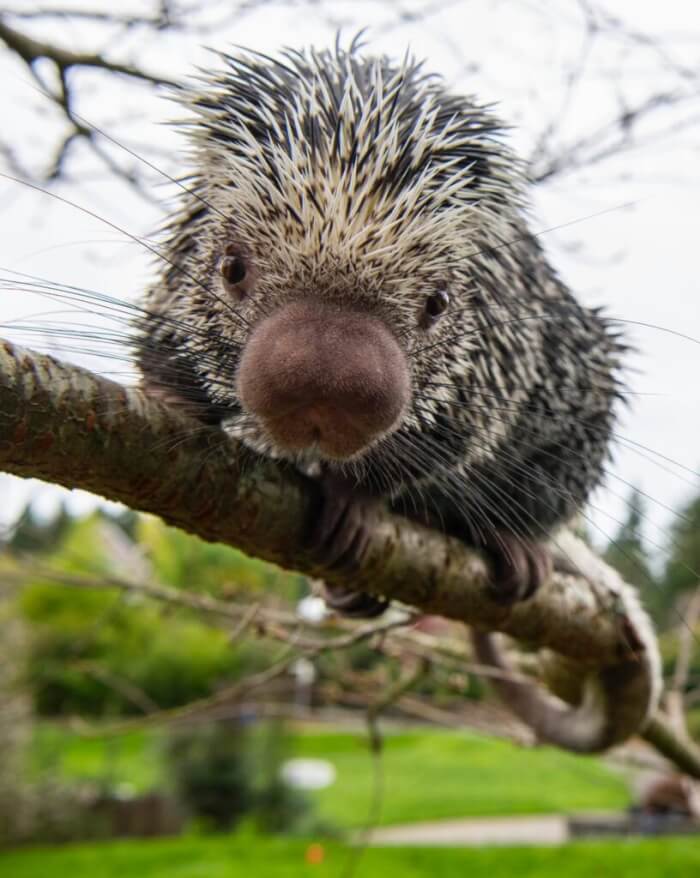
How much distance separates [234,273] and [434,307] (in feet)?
1.03

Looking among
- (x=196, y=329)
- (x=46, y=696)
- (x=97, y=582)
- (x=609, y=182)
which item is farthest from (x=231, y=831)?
(x=196, y=329)

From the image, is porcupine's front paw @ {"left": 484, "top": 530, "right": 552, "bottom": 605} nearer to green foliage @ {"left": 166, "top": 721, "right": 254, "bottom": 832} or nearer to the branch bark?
the branch bark

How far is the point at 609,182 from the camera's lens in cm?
289

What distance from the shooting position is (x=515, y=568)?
1.52 m

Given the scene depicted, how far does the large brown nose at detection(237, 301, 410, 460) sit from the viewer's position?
3.37 feet

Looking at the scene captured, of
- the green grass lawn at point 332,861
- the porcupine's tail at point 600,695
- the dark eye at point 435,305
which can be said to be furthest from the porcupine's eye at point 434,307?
the green grass lawn at point 332,861

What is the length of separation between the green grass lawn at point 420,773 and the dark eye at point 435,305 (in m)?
10.2

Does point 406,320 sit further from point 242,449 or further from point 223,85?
point 223,85

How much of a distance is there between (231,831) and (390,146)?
37.9 ft

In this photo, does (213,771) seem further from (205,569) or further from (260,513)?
(260,513)

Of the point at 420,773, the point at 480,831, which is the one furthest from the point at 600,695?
the point at 420,773

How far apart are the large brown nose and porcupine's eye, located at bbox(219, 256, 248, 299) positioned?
0.19 meters

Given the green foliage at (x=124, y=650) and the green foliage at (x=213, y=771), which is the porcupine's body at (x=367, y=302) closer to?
the green foliage at (x=213, y=771)

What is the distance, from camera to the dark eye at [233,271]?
4.26 feet
